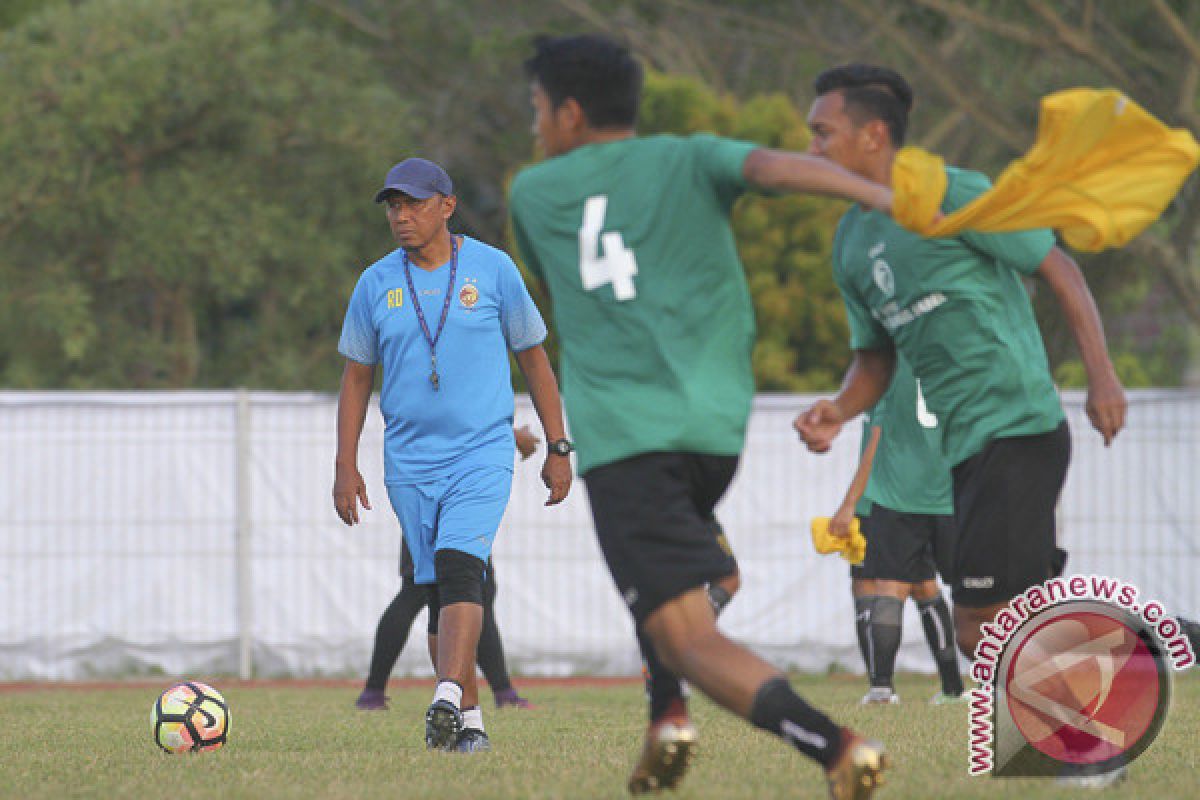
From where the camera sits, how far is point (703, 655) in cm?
491

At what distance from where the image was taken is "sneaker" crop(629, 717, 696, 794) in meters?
5.05

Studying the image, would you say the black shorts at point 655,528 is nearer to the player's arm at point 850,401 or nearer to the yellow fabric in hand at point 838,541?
the player's arm at point 850,401

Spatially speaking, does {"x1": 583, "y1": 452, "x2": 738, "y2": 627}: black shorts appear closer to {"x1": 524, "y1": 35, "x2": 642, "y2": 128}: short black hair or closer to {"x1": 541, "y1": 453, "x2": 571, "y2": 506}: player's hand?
{"x1": 524, "y1": 35, "x2": 642, "y2": 128}: short black hair

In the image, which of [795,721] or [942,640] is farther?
[942,640]

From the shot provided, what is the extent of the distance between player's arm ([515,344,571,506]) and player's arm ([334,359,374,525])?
683 mm

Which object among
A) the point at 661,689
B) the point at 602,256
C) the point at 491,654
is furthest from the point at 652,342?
the point at 491,654

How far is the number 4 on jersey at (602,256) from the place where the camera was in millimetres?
5039

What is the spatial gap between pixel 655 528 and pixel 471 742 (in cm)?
251

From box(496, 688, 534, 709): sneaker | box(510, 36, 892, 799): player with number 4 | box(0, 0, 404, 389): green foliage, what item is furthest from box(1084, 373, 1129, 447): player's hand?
box(0, 0, 404, 389): green foliage

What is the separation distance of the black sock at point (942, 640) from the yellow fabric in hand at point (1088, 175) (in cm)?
614

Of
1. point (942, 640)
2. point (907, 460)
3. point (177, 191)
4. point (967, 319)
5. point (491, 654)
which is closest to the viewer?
point (967, 319)

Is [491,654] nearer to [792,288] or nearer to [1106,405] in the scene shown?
[1106,405]

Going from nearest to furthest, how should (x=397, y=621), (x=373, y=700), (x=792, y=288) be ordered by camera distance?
(x=397, y=621) < (x=373, y=700) < (x=792, y=288)

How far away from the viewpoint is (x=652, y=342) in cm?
502
